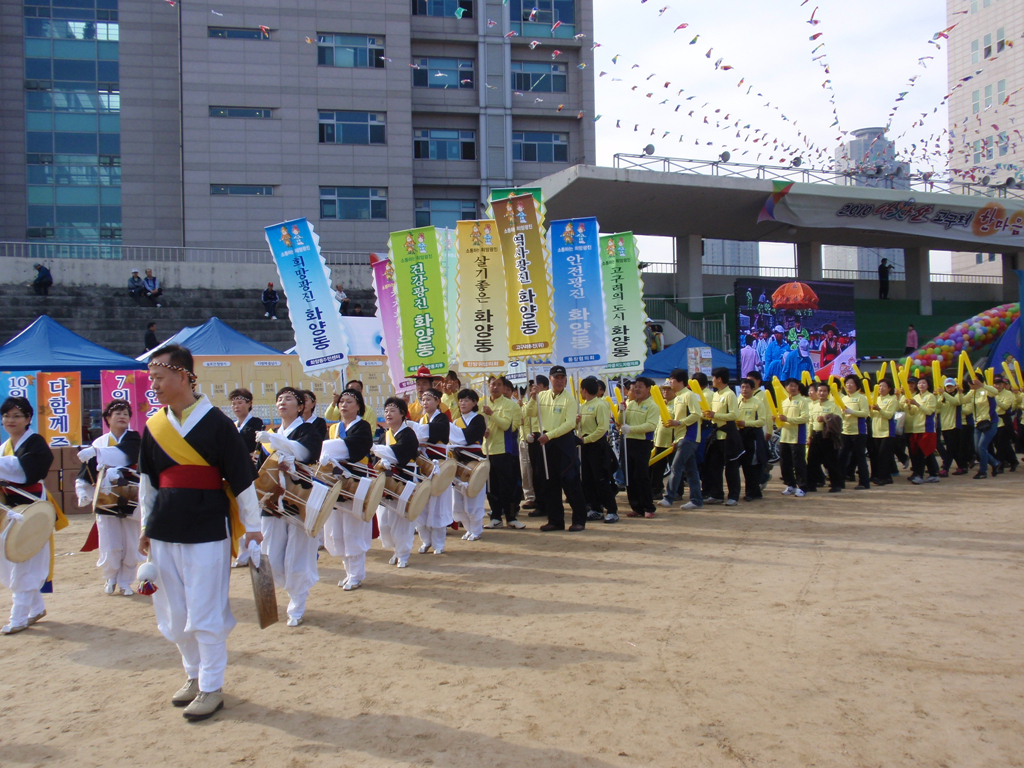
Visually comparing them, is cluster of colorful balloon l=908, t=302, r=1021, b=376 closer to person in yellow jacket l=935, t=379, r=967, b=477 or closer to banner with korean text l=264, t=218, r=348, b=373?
person in yellow jacket l=935, t=379, r=967, b=477

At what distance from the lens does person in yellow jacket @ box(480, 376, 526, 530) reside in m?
9.51

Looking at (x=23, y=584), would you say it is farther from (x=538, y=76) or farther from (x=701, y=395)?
(x=538, y=76)

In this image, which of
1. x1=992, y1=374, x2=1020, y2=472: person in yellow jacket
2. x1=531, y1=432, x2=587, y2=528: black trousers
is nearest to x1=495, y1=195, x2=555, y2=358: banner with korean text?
x1=531, y1=432, x2=587, y2=528: black trousers

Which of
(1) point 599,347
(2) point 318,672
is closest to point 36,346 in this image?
(1) point 599,347

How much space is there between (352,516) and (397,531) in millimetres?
948

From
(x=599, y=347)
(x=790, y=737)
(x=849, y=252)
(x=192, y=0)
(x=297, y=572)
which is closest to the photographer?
(x=790, y=737)

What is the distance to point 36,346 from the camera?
13297 mm

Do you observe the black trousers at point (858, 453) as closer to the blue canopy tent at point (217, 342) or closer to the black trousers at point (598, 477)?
the black trousers at point (598, 477)

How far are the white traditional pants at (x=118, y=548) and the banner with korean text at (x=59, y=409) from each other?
19.1 feet

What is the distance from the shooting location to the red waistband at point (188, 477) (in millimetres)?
4152

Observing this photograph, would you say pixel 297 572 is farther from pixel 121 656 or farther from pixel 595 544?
pixel 595 544

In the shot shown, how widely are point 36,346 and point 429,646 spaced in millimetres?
11364

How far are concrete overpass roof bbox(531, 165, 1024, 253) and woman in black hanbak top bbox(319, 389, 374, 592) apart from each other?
1745 cm

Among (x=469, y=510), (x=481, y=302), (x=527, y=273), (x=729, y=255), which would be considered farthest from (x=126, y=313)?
(x=729, y=255)
